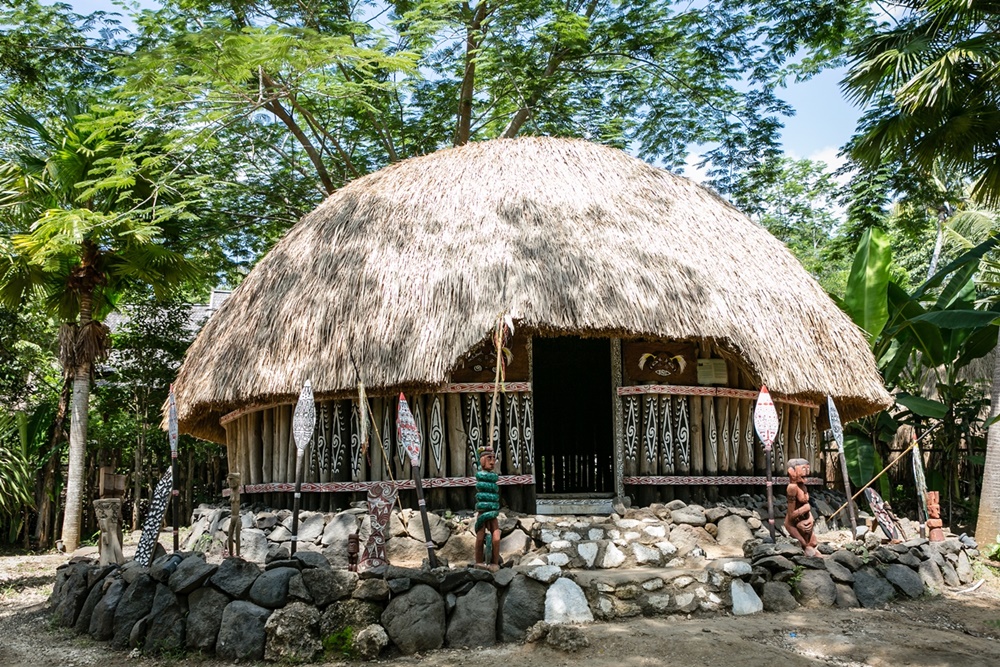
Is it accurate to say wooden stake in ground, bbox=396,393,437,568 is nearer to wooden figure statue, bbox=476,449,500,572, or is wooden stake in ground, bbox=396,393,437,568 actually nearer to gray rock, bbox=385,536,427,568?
wooden figure statue, bbox=476,449,500,572

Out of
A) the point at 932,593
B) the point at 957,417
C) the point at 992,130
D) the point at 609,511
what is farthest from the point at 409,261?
the point at 957,417

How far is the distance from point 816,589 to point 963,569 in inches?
95.8

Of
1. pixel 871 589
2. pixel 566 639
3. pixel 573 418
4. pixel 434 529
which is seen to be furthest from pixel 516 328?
pixel 573 418

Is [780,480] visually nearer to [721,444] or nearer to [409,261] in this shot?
[721,444]

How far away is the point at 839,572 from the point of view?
26.3ft

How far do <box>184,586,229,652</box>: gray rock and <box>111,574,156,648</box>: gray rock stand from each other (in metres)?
0.52

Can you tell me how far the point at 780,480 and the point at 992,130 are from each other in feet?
18.4

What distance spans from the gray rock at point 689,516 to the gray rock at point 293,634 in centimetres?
389

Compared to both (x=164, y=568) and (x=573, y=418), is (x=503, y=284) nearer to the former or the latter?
(x=164, y=568)

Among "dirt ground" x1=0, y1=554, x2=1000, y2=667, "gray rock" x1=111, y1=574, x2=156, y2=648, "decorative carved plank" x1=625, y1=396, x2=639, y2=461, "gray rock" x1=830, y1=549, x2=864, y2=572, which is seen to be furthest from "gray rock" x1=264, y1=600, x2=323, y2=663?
"gray rock" x1=830, y1=549, x2=864, y2=572

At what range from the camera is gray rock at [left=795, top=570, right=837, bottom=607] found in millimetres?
7797

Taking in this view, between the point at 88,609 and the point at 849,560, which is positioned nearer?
the point at 88,609

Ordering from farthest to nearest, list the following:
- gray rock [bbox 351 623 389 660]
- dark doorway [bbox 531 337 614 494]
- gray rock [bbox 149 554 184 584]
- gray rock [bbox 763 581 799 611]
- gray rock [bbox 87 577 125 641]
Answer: dark doorway [bbox 531 337 614 494] → gray rock [bbox 763 581 799 611] → gray rock [bbox 87 577 125 641] → gray rock [bbox 149 554 184 584] → gray rock [bbox 351 623 389 660]

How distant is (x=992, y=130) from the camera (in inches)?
455
